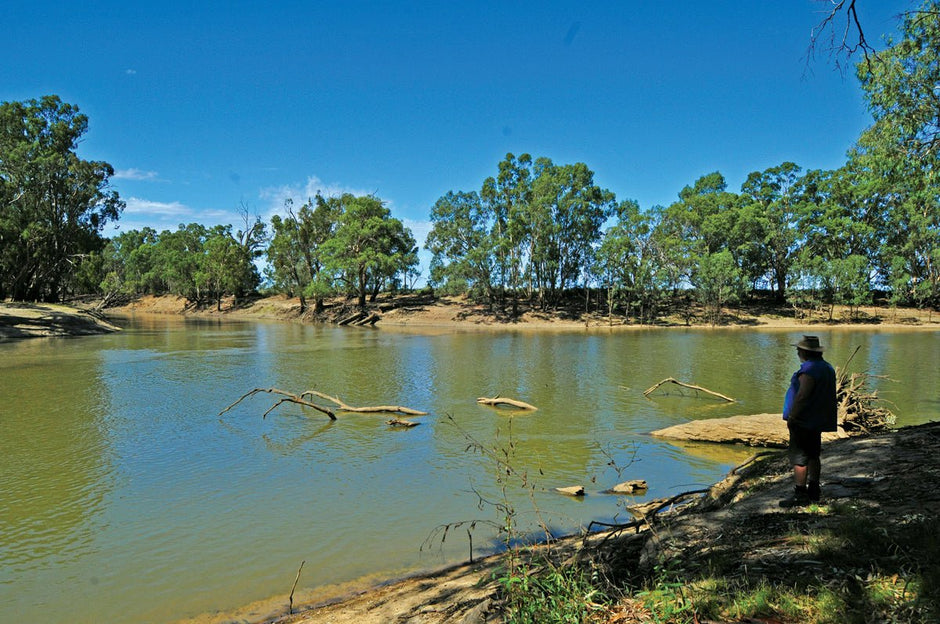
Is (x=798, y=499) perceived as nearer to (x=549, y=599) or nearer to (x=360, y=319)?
(x=549, y=599)

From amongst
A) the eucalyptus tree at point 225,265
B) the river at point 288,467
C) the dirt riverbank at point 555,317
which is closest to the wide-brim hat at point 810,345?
the river at point 288,467

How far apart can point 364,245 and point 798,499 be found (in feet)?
191

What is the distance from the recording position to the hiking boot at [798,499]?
4.80 metres

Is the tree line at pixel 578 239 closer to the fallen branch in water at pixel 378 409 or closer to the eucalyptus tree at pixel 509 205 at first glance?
the eucalyptus tree at pixel 509 205

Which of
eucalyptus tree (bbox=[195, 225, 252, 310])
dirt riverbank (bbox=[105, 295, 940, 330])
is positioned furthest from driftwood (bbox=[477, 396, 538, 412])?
eucalyptus tree (bbox=[195, 225, 252, 310])

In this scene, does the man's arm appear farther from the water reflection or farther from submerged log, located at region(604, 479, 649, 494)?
the water reflection

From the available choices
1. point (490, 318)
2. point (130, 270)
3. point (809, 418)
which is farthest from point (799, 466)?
point (130, 270)

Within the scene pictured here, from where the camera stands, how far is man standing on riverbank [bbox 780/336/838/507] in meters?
4.99

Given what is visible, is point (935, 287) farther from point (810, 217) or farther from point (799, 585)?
point (799, 585)

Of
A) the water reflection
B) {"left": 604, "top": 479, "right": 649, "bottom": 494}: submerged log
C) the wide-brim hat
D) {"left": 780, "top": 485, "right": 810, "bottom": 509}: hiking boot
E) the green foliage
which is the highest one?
the wide-brim hat

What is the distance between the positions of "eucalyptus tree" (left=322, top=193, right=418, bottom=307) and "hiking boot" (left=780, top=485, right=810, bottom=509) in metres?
53.0

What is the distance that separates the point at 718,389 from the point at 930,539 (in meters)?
15.6

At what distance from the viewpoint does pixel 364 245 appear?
197 ft

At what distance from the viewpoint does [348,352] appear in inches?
1187
